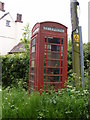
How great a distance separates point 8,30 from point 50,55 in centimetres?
2078

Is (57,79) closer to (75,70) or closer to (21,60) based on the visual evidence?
(75,70)

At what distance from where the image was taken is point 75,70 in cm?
425

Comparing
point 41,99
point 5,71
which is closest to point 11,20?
point 5,71

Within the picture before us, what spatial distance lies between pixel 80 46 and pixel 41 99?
1.80 metres

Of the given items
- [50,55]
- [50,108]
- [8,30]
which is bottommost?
[50,108]

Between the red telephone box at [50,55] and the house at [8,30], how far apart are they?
19164 millimetres

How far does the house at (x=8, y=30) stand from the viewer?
23.7 m

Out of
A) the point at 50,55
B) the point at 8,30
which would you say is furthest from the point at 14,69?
the point at 8,30

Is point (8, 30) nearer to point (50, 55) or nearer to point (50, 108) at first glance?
point (50, 55)

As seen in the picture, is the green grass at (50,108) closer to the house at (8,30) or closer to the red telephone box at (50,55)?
the red telephone box at (50,55)

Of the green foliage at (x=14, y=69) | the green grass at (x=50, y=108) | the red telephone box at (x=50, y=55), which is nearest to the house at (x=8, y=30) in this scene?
the green foliage at (x=14, y=69)

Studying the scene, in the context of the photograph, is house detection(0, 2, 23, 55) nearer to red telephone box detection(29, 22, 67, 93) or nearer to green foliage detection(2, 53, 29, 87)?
green foliage detection(2, 53, 29, 87)

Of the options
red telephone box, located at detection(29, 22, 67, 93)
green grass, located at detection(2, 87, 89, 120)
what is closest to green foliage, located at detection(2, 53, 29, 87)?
red telephone box, located at detection(29, 22, 67, 93)

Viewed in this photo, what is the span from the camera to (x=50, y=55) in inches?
180
